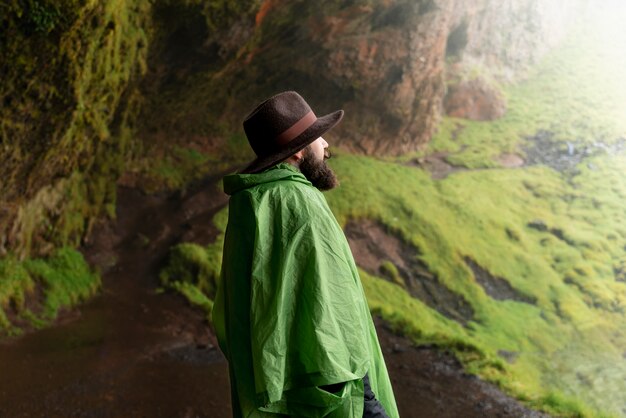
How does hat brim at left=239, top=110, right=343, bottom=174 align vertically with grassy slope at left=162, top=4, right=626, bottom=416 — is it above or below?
above

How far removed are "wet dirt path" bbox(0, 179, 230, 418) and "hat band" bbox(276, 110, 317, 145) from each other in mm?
6985

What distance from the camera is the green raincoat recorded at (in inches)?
107

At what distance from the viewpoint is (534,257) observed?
20703 mm

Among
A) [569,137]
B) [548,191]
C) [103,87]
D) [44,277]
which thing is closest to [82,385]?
[44,277]

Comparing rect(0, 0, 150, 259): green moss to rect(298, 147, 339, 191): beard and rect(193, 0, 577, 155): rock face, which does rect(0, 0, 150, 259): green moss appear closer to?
rect(193, 0, 577, 155): rock face

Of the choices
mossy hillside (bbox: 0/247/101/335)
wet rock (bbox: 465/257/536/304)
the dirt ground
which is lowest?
wet rock (bbox: 465/257/536/304)

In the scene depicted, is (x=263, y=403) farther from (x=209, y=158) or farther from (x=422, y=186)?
(x=422, y=186)

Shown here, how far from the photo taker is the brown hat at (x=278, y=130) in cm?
314

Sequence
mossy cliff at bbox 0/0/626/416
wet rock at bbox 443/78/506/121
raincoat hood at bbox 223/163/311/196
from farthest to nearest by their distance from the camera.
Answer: wet rock at bbox 443/78/506/121, mossy cliff at bbox 0/0/626/416, raincoat hood at bbox 223/163/311/196

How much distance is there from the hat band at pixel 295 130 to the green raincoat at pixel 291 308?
168mm

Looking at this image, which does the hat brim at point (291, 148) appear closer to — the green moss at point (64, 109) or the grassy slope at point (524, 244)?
the green moss at point (64, 109)

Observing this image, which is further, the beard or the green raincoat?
the beard

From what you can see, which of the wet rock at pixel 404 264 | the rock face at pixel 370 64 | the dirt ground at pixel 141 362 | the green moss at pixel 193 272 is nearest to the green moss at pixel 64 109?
the dirt ground at pixel 141 362

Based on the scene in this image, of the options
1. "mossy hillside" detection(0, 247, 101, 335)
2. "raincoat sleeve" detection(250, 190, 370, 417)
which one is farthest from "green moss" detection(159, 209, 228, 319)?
"raincoat sleeve" detection(250, 190, 370, 417)
